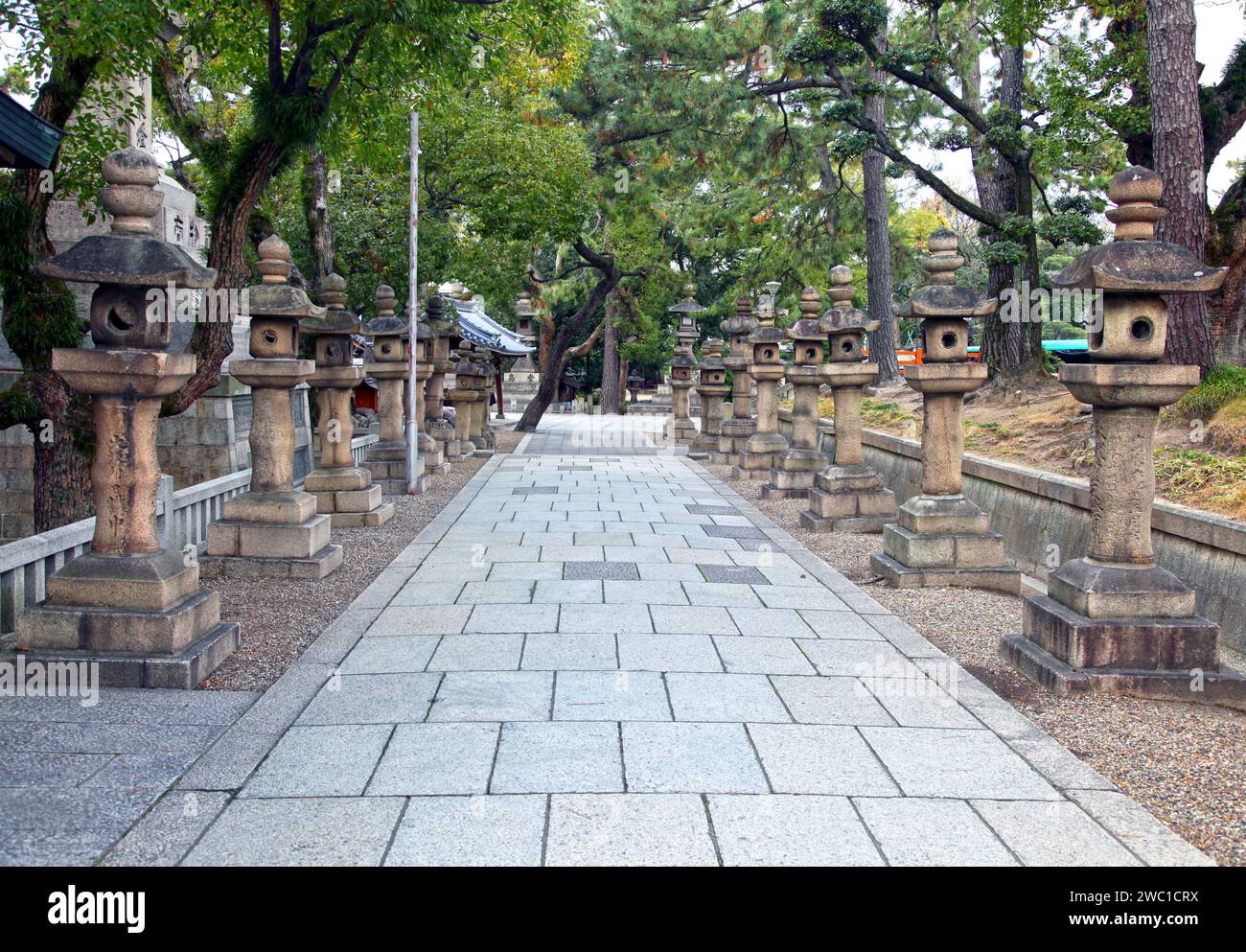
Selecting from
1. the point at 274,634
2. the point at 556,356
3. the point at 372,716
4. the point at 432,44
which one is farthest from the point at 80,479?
the point at 556,356

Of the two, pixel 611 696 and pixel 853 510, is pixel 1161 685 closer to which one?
pixel 611 696

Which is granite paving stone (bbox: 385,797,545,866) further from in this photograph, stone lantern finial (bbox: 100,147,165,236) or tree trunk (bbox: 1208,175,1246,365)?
tree trunk (bbox: 1208,175,1246,365)

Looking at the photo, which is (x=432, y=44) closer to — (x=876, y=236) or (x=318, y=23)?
(x=318, y=23)

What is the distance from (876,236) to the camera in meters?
18.1

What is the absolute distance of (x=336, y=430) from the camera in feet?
32.7

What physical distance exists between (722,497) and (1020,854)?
379 inches

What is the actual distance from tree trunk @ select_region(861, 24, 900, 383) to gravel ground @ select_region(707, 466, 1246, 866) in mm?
11425

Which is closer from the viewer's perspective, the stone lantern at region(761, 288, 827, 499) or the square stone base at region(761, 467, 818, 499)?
the stone lantern at region(761, 288, 827, 499)

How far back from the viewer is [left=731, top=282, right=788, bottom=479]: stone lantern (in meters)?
14.7

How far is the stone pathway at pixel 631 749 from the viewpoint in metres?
3.41

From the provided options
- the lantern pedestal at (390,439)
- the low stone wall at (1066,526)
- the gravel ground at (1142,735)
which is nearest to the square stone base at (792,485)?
the low stone wall at (1066,526)

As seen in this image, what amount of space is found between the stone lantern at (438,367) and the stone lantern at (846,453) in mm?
7314

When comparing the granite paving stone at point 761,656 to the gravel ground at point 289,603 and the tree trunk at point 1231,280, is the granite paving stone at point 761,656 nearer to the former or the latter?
the gravel ground at point 289,603

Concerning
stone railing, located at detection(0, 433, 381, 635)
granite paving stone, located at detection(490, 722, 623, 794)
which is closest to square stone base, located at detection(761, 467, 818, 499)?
stone railing, located at detection(0, 433, 381, 635)
